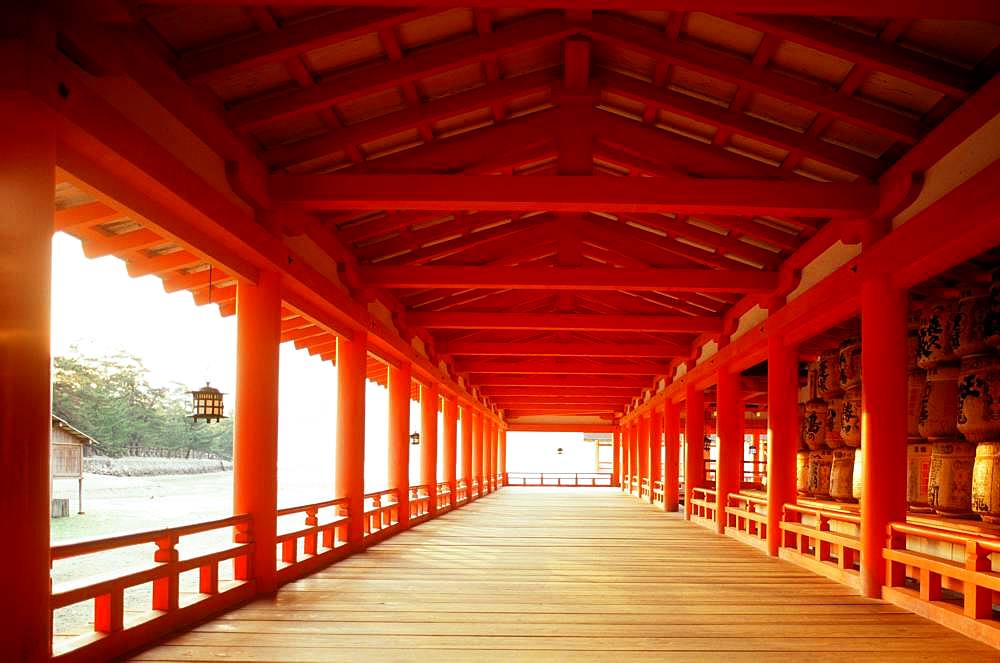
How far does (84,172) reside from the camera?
4172mm

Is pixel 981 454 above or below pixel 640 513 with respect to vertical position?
above

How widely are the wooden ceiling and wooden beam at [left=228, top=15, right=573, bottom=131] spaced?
0.04 feet

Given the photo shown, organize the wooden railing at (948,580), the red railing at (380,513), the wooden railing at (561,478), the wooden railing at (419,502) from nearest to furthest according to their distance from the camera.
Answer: the wooden railing at (948,580)
the red railing at (380,513)
the wooden railing at (419,502)
the wooden railing at (561,478)

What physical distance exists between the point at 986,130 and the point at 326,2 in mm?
3859

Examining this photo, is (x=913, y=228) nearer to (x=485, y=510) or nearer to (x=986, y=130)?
(x=986, y=130)

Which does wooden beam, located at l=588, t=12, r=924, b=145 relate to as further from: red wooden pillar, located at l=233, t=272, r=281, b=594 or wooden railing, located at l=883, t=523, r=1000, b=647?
red wooden pillar, located at l=233, t=272, r=281, b=594

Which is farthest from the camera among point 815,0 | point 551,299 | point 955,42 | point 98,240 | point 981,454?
point 551,299

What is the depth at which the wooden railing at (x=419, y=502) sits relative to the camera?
1378 cm

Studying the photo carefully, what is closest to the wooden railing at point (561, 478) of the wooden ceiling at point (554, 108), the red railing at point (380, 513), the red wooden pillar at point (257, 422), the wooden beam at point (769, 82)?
the red railing at point (380, 513)

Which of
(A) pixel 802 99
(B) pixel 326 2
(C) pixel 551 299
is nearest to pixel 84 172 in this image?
(B) pixel 326 2

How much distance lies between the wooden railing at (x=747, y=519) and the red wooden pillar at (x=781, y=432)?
53 centimetres

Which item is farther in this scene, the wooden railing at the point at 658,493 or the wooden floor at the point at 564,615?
the wooden railing at the point at 658,493

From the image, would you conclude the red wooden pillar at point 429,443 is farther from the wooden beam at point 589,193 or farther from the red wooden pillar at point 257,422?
the wooden beam at point 589,193

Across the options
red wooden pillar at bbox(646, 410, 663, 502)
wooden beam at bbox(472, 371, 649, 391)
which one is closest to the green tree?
wooden beam at bbox(472, 371, 649, 391)
